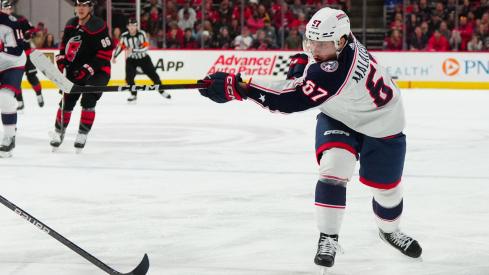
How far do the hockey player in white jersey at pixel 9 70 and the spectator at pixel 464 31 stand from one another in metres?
8.42

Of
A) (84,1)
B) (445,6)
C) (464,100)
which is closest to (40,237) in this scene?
(84,1)

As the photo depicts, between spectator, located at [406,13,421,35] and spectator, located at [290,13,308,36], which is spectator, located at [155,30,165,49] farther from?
spectator, located at [406,13,421,35]

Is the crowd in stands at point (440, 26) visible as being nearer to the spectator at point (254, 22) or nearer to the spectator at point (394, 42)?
the spectator at point (394, 42)

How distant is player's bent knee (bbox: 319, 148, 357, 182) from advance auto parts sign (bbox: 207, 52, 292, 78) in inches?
361

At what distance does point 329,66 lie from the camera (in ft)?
7.37

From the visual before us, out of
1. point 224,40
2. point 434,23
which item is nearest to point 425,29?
point 434,23

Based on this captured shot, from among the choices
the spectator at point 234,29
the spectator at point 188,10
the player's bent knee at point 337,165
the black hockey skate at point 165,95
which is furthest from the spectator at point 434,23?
the player's bent knee at point 337,165

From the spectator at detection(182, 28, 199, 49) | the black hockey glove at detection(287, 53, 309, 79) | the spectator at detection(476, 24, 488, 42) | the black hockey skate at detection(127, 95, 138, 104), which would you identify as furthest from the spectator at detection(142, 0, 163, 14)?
the black hockey glove at detection(287, 53, 309, 79)

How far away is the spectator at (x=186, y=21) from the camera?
12.4m

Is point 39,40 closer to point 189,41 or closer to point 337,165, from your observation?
point 189,41

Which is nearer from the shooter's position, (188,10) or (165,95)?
(165,95)

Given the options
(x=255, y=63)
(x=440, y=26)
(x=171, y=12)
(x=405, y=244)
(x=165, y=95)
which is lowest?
(x=165, y=95)

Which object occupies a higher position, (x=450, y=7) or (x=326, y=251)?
(x=450, y=7)

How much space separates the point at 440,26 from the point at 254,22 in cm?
318
